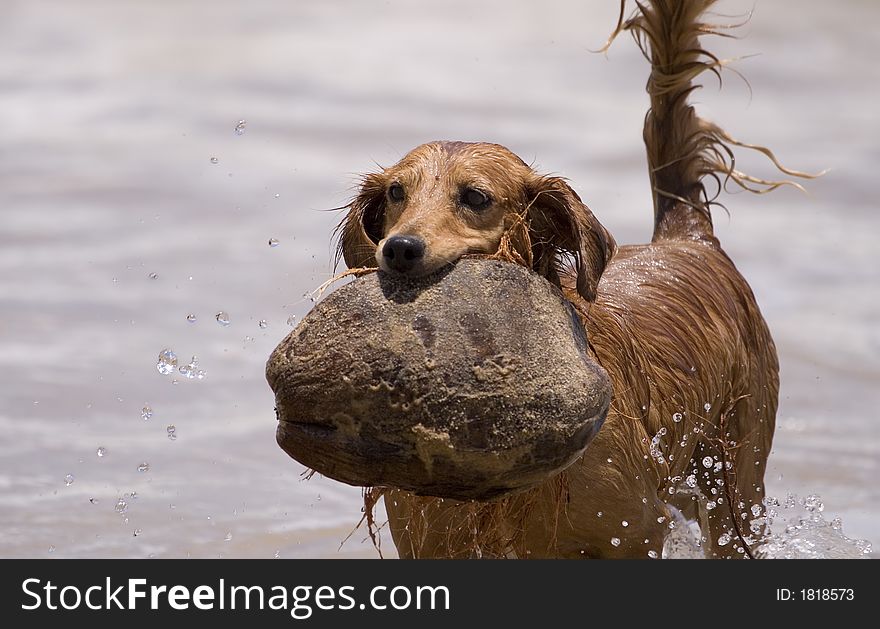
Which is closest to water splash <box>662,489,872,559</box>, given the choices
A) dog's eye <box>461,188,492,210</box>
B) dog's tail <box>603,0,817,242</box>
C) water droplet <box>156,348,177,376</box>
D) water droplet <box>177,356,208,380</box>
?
dog's tail <box>603,0,817,242</box>

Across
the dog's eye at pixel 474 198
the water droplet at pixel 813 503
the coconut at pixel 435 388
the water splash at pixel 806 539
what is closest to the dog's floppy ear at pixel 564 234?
the dog's eye at pixel 474 198

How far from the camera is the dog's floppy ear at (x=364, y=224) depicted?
4.87m

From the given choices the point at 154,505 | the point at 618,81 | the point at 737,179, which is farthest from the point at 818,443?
the point at 618,81

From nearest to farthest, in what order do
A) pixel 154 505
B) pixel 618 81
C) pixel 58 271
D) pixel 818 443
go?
pixel 154 505, pixel 818 443, pixel 58 271, pixel 618 81

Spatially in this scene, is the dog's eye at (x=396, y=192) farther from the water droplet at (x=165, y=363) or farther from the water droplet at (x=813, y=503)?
the water droplet at (x=813, y=503)

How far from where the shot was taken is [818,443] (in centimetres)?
831

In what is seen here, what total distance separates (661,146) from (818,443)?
2457 mm

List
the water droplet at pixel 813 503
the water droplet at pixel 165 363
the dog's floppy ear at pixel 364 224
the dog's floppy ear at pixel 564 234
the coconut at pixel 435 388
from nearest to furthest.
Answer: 1. the coconut at pixel 435 388
2. the dog's floppy ear at pixel 564 234
3. the dog's floppy ear at pixel 364 224
4. the water droplet at pixel 165 363
5. the water droplet at pixel 813 503

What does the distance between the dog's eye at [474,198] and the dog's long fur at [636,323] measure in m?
0.01

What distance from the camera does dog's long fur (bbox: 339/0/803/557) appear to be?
4.64 metres

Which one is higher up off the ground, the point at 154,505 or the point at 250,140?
the point at 250,140

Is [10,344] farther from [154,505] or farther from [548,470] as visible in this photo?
[548,470]

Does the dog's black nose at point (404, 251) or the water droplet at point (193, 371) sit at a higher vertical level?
the dog's black nose at point (404, 251)

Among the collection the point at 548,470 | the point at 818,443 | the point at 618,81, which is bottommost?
the point at 818,443
